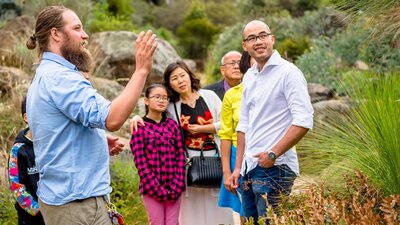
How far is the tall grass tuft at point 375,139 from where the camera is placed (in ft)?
12.5

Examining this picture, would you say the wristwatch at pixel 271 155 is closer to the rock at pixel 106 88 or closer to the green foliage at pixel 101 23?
the rock at pixel 106 88

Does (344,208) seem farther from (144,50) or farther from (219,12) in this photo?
(219,12)

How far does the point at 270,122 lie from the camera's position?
3.92 m

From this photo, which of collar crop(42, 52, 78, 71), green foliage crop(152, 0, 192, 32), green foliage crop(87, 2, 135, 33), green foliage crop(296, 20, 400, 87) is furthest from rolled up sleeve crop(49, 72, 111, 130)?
green foliage crop(152, 0, 192, 32)

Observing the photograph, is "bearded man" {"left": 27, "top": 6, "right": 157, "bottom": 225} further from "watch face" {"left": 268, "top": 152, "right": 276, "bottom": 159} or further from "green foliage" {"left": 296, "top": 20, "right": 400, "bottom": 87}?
"green foliage" {"left": 296, "top": 20, "right": 400, "bottom": 87}

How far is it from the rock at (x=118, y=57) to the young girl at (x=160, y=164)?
254 inches

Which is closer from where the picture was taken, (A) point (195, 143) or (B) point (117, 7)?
(A) point (195, 143)

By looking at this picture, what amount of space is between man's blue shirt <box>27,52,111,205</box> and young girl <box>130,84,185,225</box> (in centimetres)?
201

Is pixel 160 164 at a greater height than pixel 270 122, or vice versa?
pixel 270 122

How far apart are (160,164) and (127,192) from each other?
6.30 feet

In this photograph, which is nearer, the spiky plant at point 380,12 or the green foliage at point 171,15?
the spiky plant at point 380,12

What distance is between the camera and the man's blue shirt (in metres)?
2.83

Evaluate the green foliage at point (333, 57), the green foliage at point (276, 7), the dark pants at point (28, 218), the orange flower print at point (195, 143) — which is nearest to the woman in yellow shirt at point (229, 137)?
the orange flower print at point (195, 143)

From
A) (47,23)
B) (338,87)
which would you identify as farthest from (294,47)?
(47,23)
